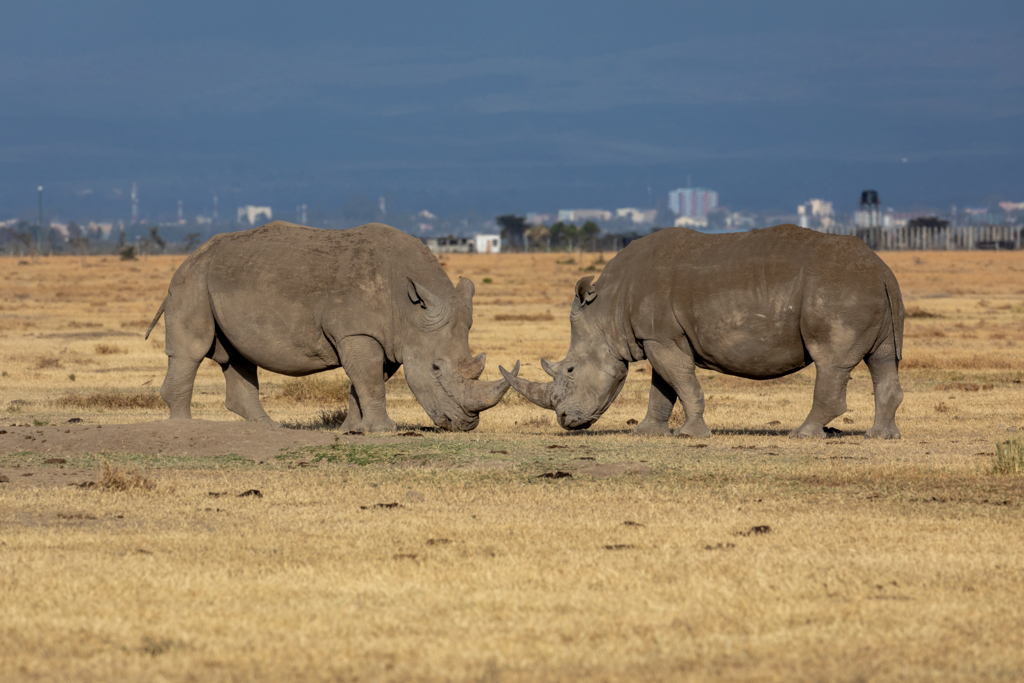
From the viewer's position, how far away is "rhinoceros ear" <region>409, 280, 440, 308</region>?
1505 cm

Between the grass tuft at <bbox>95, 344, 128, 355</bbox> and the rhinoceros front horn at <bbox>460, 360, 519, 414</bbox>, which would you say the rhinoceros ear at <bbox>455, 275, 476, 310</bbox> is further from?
the grass tuft at <bbox>95, 344, 128, 355</bbox>

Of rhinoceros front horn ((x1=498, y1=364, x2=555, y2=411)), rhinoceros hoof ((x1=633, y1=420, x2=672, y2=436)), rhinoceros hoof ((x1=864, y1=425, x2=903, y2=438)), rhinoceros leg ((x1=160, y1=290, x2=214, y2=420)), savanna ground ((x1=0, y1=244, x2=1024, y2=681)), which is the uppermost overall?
rhinoceros leg ((x1=160, y1=290, x2=214, y2=420))

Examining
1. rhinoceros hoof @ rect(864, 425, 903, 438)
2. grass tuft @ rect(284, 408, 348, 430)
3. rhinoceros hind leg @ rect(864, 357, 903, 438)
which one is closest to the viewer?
rhinoceros hind leg @ rect(864, 357, 903, 438)

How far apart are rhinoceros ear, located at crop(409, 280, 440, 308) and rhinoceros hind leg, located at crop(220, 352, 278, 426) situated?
2.52m

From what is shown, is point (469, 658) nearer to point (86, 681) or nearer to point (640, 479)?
point (86, 681)

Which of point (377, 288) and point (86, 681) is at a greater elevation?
point (377, 288)

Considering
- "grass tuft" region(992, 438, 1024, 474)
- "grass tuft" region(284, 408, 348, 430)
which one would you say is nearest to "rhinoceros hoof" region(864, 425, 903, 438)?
"grass tuft" region(992, 438, 1024, 474)

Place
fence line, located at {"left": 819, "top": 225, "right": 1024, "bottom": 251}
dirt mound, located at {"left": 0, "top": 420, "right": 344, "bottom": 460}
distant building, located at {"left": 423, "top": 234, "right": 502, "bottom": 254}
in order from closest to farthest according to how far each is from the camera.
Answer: dirt mound, located at {"left": 0, "top": 420, "right": 344, "bottom": 460}
distant building, located at {"left": 423, "top": 234, "right": 502, "bottom": 254}
fence line, located at {"left": 819, "top": 225, "right": 1024, "bottom": 251}

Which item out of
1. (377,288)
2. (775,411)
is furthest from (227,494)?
(775,411)

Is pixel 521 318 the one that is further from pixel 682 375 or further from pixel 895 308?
pixel 895 308

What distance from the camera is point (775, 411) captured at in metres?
18.5

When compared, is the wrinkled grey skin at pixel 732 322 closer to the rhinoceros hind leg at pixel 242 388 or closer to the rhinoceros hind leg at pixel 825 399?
the rhinoceros hind leg at pixel 825 399

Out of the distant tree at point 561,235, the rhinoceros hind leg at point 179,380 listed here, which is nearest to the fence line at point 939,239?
the distant tree at point 561,235

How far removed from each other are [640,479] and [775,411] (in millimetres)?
7471
